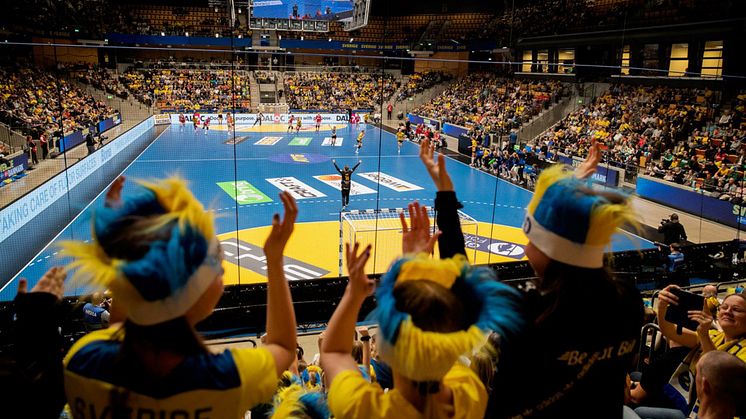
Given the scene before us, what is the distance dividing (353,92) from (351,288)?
32036 mm

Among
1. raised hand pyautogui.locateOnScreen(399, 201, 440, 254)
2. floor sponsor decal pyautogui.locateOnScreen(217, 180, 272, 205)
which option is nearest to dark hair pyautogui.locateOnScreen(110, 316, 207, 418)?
raised hand pyautogui.locateOnScreen(399, 201, 440, 254)

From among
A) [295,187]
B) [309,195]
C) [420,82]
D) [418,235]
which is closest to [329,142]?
[295,187]

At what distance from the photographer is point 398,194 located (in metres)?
14.9

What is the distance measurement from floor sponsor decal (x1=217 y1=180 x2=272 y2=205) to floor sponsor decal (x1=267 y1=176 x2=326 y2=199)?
0.74 metres

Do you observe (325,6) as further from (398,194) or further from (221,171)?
(398,194)

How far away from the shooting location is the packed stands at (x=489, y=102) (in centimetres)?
2184

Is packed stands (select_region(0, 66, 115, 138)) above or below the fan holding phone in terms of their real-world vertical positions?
above

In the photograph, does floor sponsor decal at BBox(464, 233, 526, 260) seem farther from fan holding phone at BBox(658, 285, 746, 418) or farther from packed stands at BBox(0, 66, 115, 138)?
packed stands at BBox(0, 66, 115, 138)

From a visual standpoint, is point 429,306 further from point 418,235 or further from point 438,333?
point 418,235

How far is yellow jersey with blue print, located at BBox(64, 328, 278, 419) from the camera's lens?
122 centimetres

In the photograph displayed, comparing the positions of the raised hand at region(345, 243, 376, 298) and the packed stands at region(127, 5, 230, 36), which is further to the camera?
the packed stands at region(127, 5, 230, 36)

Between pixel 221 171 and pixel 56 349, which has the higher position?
pixel 56 349

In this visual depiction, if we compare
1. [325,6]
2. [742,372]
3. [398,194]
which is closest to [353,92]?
[325,6]

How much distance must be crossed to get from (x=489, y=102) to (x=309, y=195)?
546 inches
